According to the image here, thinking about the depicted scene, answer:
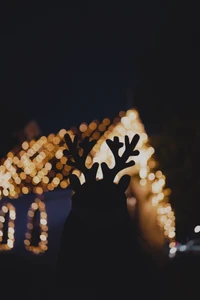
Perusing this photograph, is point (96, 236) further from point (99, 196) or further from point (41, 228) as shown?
point (41, 228)

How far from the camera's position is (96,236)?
65.6 inches

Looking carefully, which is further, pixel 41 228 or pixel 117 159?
pixel 41 228

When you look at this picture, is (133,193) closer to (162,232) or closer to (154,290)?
(162,232)

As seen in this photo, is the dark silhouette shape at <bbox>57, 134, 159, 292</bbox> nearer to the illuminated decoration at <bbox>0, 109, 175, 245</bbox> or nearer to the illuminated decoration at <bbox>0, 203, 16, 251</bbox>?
the illuminated decoration at <bbox>0, 109, 175, 245</bbox>

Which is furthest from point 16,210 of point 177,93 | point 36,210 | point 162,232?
point 177,93

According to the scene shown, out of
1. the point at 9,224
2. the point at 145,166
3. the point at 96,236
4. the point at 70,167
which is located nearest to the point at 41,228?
the point at 9,224

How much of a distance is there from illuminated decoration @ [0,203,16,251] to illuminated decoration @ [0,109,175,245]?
9 centimetres

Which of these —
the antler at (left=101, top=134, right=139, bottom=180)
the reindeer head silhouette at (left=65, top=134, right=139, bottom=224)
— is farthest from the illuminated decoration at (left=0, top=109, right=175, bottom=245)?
the reindeer head silhouette at (left=65, top=134, right=139, bottom=224)

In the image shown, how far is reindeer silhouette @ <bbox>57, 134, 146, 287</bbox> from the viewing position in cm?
161

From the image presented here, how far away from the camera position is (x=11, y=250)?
3.31m

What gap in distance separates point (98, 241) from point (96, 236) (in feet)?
0.06

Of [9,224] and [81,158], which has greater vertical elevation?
[9,224]

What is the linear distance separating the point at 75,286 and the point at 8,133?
328 cm

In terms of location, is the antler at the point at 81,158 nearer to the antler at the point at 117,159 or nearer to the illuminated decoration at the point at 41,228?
the antler at the point at 117,159
